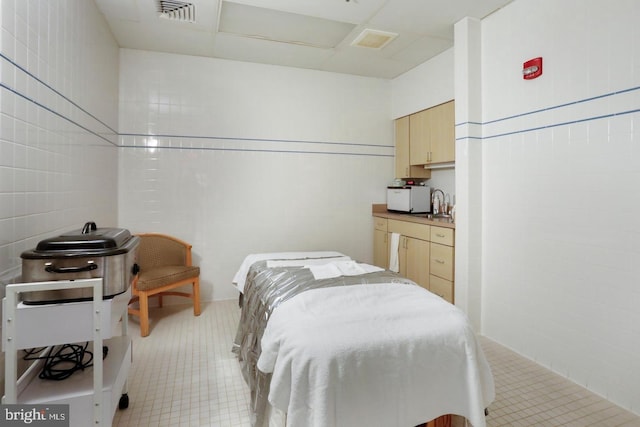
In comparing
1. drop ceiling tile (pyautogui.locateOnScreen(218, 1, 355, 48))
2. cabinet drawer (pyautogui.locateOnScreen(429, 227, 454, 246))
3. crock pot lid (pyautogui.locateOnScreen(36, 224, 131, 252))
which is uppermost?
drop ceiling tile (pyautogui.locateOnScreen(218, 1, 355, 48))

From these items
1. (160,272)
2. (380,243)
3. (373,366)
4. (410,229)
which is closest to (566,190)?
(410,229)

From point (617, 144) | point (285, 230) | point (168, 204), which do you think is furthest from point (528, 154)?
point (168, 204)

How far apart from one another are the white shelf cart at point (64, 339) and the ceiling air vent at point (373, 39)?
9.96 ft

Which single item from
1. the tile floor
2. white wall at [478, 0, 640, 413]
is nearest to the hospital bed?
the tile floor

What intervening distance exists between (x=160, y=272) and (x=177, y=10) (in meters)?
2.30

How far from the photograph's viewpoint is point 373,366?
4.60ft

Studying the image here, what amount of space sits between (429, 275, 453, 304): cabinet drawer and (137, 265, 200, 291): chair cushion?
7.71 ft

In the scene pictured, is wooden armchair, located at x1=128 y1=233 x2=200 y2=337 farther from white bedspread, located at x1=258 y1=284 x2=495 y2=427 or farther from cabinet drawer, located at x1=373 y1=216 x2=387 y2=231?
cabinet drawer, located at x1=373 y1=216 x2=387 y2=231

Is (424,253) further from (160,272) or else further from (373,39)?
(160,272)

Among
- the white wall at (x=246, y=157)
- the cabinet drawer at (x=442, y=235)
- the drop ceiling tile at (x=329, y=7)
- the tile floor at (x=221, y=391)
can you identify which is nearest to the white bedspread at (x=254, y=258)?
the tile floor at (x=221, y=391)

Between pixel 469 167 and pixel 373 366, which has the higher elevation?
pixel 469 167

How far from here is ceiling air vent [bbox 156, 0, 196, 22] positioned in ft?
8.91

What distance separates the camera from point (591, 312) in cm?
214

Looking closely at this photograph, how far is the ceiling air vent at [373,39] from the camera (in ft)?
10.4
